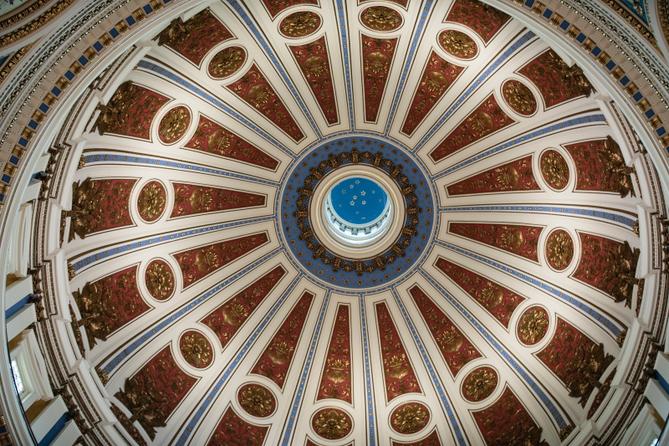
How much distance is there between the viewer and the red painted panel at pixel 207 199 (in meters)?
17.5

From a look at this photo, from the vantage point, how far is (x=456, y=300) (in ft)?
63.2

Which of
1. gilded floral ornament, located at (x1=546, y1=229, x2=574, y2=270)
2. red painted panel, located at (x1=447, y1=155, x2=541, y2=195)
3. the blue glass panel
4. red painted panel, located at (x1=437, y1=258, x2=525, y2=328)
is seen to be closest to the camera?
gilded floral ornament, located at (x1=546, y1=229, x2=574, y2=270)

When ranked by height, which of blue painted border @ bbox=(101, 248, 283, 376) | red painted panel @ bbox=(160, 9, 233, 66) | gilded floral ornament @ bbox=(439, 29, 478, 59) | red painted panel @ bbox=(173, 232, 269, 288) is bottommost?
blue painted border @ bbox=(101, 248, 283, 376)

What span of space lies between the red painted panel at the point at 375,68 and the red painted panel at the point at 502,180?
3.70 m

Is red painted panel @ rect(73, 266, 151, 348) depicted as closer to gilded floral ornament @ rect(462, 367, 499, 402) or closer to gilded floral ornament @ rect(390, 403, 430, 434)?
gilded floral ornament @ rect(390, 403, 430, 434)

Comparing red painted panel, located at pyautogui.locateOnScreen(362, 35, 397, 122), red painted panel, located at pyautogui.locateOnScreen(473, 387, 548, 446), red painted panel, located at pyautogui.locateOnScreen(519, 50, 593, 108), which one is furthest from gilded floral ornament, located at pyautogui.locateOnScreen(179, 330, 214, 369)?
red painted panel, located at pyautogui.locateOnScreen(519, 50, 593, 108)

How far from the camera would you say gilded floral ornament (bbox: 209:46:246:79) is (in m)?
15.6

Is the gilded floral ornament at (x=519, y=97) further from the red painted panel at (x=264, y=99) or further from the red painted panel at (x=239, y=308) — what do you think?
the red painted panel at (x=239, y=308)

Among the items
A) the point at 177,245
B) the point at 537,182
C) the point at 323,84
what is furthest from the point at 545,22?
the point at 177,245

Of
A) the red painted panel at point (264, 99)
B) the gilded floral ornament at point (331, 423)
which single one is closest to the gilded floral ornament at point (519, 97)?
the red painted panel at point (264, 99)

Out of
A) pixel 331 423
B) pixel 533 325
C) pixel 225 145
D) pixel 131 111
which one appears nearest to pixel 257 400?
pixel 331 423

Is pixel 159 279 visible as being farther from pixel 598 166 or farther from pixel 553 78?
pixel 598 166

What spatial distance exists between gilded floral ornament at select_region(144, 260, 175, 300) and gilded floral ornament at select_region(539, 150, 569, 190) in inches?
449

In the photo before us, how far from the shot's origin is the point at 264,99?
1788cm
